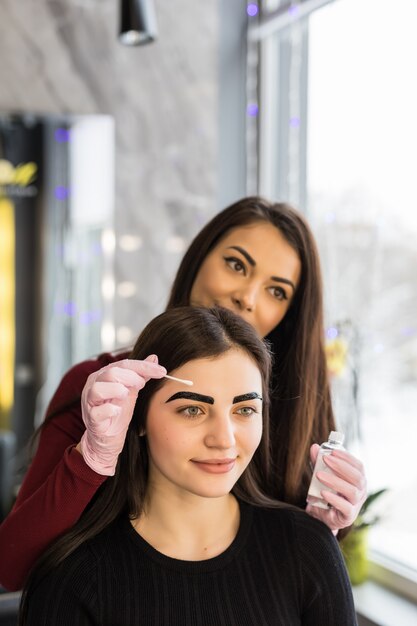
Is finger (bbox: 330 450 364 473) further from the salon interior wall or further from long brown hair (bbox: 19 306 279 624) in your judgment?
the salon interior wall

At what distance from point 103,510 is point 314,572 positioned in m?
0.40

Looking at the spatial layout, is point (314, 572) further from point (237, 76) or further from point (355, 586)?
point (237, 76)

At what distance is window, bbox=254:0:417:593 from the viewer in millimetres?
2738

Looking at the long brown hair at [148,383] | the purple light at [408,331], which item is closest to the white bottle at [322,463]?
the long brown hair at [148,383]

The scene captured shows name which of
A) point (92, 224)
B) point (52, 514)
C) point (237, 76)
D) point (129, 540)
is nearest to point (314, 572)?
point (129, 540)

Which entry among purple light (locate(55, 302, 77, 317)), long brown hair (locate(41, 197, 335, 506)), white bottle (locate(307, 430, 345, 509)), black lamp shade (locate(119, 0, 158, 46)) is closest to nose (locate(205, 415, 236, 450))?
white bottle (locate(307, 430, 345, 509))

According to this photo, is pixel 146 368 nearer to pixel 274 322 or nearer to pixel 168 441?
pixel 168 441

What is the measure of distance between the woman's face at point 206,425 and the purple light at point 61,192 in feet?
6.62

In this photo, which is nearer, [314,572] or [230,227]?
[314,572]

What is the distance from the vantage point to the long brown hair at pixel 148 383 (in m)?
1.36

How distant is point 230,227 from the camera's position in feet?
6.12

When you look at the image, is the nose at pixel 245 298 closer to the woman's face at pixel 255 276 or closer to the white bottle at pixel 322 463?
the woman's face at pixel 255 276

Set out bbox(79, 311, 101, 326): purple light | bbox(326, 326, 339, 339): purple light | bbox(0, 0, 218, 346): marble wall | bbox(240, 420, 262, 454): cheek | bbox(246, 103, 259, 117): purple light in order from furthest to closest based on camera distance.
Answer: bbox(246, 103, 259, 117): purple light < bbox(79, 311, 101, 326): purple light < bbox(0, 0, 218, 346): marble wall < bbox(326, 326, 339, 339): purple light < bbox(240, 420, 262, 454): cheek

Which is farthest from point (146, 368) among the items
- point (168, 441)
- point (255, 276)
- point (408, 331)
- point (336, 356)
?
point (408, 331)
